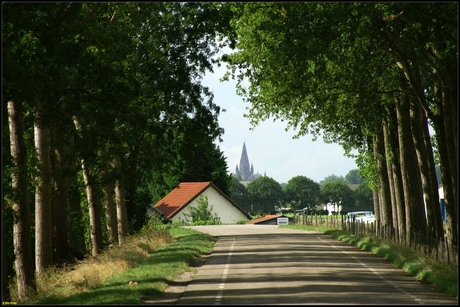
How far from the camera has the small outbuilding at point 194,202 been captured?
10231 cm

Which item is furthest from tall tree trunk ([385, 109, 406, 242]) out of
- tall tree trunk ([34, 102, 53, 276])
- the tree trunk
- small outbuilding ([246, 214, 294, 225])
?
small outbuilding ([246, 214, 294, 225])

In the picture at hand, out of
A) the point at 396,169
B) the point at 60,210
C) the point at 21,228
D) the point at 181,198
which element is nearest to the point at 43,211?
the point at 21,228

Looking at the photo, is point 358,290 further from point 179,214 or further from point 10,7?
point 179,214

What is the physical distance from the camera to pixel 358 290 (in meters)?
20.2

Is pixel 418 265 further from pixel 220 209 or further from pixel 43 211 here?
pixel 220 209

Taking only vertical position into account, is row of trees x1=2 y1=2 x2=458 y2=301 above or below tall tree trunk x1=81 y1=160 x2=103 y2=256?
above

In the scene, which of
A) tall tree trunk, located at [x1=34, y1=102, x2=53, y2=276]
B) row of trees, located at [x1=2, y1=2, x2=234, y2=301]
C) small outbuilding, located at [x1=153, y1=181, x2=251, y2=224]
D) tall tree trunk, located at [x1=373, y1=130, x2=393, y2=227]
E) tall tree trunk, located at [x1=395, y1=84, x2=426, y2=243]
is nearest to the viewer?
row of trees, located at [x1=2, y1=2, x2=234, y2=301]

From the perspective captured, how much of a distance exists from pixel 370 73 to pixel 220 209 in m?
77.1

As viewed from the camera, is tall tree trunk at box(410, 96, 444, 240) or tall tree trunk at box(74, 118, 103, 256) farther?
tall tree trunk at box(74, 118, 103, 256)

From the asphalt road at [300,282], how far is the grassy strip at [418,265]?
0.98 ft

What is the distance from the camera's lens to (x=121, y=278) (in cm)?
2280

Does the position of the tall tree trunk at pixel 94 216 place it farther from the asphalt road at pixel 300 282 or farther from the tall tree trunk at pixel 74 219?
the asphalt road at pixel 300 282

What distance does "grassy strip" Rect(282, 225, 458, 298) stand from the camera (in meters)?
21.1

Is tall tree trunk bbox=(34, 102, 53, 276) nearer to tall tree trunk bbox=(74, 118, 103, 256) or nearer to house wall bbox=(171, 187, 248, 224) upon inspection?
tall tree trunk bbox=(74, 118, 103, 256)
